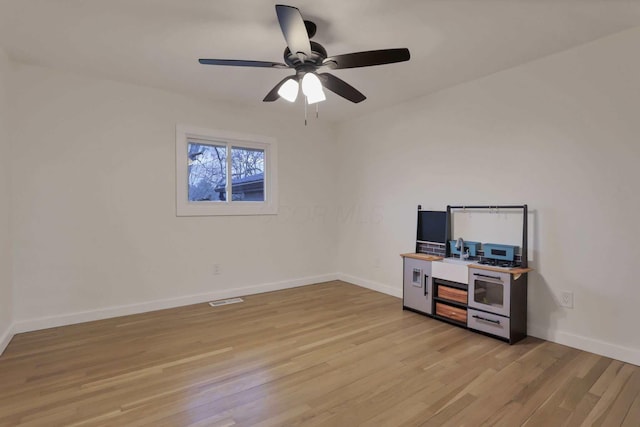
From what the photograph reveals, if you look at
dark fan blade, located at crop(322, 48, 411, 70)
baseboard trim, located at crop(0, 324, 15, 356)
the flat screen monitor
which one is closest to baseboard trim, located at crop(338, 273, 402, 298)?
the flat screen monitor

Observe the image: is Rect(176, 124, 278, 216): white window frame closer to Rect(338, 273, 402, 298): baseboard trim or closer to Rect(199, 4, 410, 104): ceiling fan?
Rect(338, 273, 402, 298): baseboard trim

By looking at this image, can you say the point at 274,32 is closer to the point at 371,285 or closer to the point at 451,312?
the point at 451,312

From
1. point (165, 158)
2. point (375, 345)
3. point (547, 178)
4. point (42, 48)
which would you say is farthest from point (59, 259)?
point (547, 178)

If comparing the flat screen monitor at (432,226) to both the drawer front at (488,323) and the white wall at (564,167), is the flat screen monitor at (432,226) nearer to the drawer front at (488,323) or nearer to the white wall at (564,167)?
the white wall at (564,167)

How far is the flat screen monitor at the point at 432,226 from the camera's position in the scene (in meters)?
3.66

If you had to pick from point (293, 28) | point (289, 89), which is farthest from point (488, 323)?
point (293, 28)

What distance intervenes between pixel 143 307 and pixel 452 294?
10.6 feet

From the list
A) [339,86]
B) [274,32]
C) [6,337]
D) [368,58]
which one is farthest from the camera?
[6,337]

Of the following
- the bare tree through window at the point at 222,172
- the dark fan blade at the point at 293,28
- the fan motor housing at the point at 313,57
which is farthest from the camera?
the bare tree through window at the point at 222,172

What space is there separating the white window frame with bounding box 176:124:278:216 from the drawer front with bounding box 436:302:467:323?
240cm

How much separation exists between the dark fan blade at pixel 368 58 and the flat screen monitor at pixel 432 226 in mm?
2034

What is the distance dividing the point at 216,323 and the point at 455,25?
325cm

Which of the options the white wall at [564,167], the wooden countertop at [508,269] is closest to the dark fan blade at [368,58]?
the white wall at [564,167]

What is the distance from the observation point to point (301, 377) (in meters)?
2.24
